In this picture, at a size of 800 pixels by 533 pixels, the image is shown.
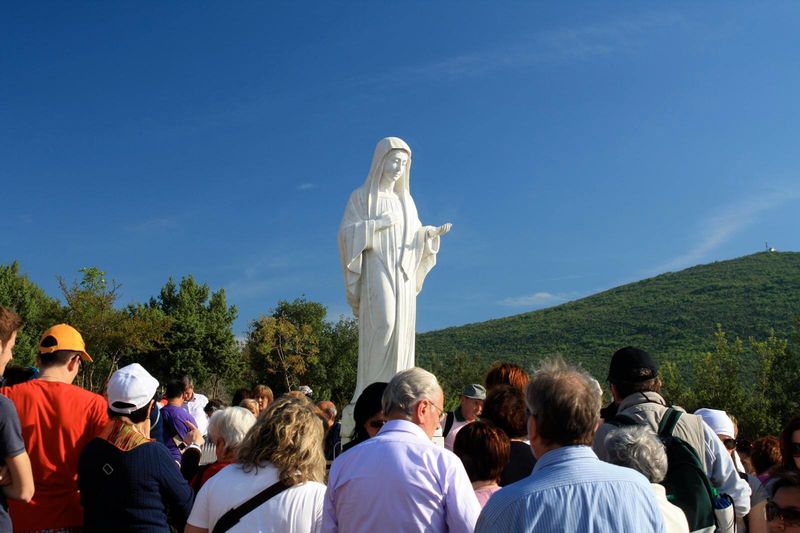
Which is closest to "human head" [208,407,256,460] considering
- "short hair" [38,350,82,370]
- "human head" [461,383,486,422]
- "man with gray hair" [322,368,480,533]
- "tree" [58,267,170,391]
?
"short hair" [38,350,82,370]

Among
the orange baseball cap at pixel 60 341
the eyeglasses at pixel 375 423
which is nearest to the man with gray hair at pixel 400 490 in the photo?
the eyeglasses at pixel 375 423

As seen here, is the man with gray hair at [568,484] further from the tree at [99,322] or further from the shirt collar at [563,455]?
the tree at [99,322]

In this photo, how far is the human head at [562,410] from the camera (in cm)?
253

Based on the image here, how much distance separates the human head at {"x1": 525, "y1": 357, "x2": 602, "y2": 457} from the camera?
8.30ft

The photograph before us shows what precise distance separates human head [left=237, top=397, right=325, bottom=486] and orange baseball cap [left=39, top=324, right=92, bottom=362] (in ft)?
4.35

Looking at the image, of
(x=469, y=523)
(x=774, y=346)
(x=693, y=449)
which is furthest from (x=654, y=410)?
(x=774, y=346)

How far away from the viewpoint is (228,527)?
3.36 metres

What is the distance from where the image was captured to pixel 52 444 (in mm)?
4066

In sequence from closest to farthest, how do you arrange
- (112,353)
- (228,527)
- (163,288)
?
1. (228,527)
2. (112,353)
3. (163,288)

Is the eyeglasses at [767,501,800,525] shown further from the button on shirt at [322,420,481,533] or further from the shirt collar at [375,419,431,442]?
the shirt collar at [375,419,431,442]

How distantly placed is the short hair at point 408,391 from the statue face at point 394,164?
7220mm

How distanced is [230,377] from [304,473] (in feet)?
161

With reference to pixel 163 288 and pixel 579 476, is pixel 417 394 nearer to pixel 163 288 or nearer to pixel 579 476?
pixel 579 476

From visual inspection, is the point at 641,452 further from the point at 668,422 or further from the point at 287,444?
the point at 287,444
